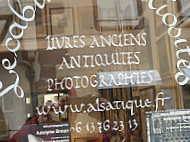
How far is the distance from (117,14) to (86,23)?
19cm

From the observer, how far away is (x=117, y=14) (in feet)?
6.80

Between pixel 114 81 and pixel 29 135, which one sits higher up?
pixel 114 81

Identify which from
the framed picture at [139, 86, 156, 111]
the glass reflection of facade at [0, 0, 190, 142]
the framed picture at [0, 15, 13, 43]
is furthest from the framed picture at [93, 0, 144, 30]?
the framed picture at [0, 15, 13, 43]

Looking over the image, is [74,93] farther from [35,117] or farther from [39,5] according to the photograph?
[39,5]

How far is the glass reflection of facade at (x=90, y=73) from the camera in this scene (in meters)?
1.94

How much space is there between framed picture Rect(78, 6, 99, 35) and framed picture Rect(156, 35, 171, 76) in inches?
14.6

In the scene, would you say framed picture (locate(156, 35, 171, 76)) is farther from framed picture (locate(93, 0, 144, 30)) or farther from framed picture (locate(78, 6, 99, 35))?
framed picture (locate(78, 6, 99, 35))

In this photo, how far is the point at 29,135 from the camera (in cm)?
192

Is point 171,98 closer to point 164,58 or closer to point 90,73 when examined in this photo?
point 164,58

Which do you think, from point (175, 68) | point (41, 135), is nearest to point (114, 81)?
point (175, 68)

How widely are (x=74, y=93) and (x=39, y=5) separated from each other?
53 centimetres

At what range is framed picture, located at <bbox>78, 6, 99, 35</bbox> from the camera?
2023mm

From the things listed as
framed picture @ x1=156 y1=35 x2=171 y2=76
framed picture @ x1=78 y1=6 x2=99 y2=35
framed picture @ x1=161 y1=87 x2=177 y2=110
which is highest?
framed picture @ x1=78 y1=6 x2=99 y2=35

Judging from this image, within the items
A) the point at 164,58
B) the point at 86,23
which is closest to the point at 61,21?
the point at 86,23
